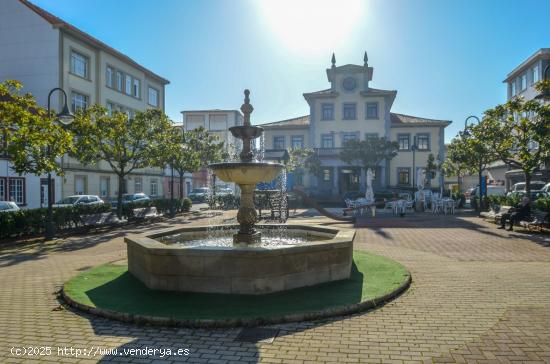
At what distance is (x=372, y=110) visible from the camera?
44.9m

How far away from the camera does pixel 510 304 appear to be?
6082mm

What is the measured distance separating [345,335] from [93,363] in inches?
108

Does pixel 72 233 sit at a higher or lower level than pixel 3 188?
lower

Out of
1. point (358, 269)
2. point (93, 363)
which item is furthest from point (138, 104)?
point (93, 363)

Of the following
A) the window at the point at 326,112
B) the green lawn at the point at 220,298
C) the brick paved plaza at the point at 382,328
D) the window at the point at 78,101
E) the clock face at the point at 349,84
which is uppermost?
the clock face at the point at 349,84

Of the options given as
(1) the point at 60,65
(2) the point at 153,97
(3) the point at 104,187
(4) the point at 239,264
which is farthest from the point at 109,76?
(4) the point at 239,264

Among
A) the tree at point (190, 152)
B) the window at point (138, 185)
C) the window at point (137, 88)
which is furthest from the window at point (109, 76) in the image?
the tree at point (190, 152)

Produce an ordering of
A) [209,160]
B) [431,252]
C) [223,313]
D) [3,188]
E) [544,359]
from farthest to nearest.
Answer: [209,160] < [3,188] < [431,252] < [223,313] < [544,359]

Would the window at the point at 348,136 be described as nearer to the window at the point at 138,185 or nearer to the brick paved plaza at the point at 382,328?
the window at the point at 138,185

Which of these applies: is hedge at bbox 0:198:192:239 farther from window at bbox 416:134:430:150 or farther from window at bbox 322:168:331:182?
window at bbox 416:134:430:150

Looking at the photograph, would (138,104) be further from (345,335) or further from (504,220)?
(345,335)

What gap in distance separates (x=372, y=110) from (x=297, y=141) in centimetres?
878

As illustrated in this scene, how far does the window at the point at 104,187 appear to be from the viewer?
114 ft

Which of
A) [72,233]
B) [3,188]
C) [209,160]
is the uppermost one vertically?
[209,160]
